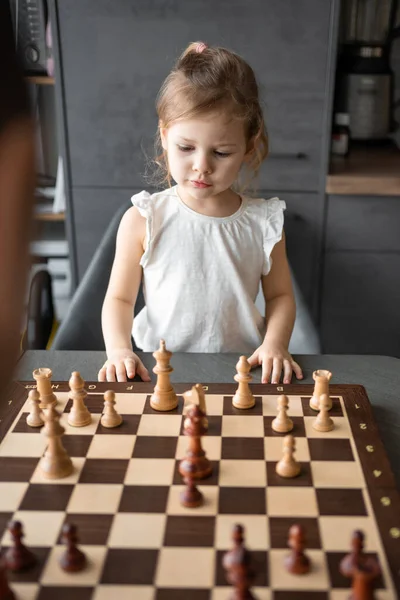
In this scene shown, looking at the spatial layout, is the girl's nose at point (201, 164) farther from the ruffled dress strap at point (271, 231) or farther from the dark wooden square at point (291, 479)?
the dark wooden square at point (291, 479)

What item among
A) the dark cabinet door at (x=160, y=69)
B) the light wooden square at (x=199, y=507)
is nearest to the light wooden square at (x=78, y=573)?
the light wooden square at (x=199, y=507)

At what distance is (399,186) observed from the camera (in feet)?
7.71

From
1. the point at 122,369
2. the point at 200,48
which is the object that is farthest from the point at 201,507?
the point at 200,48

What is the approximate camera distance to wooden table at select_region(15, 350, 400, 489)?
1237mm

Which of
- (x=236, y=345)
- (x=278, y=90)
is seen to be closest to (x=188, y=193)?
(x=236, y=345)

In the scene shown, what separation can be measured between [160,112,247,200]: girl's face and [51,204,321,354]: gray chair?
0.49 m

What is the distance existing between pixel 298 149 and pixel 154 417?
62.8 inches

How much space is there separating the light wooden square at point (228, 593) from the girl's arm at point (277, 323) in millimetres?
559

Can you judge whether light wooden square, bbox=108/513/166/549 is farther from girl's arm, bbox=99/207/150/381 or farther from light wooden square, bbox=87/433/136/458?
girl's arm, bbox=99/207/150/381

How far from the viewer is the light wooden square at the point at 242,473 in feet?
2.95

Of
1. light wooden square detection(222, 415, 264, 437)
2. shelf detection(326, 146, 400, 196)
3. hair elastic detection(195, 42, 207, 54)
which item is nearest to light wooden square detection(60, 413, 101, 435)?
light wooden square detection(222, 415, 264, 437)

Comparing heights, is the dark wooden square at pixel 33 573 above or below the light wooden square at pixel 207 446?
above

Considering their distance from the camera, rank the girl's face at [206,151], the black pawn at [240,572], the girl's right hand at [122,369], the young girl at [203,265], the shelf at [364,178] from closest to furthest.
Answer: the black pawn at [240,572] < the girl's right hand at [122,369] < the girl's face at [206,151] < the young girl at [203,265] < the shelf at [364,178]

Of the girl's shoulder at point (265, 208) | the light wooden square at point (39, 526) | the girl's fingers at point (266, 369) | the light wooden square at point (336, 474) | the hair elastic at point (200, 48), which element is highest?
the hair elastic at point (200, 48)
